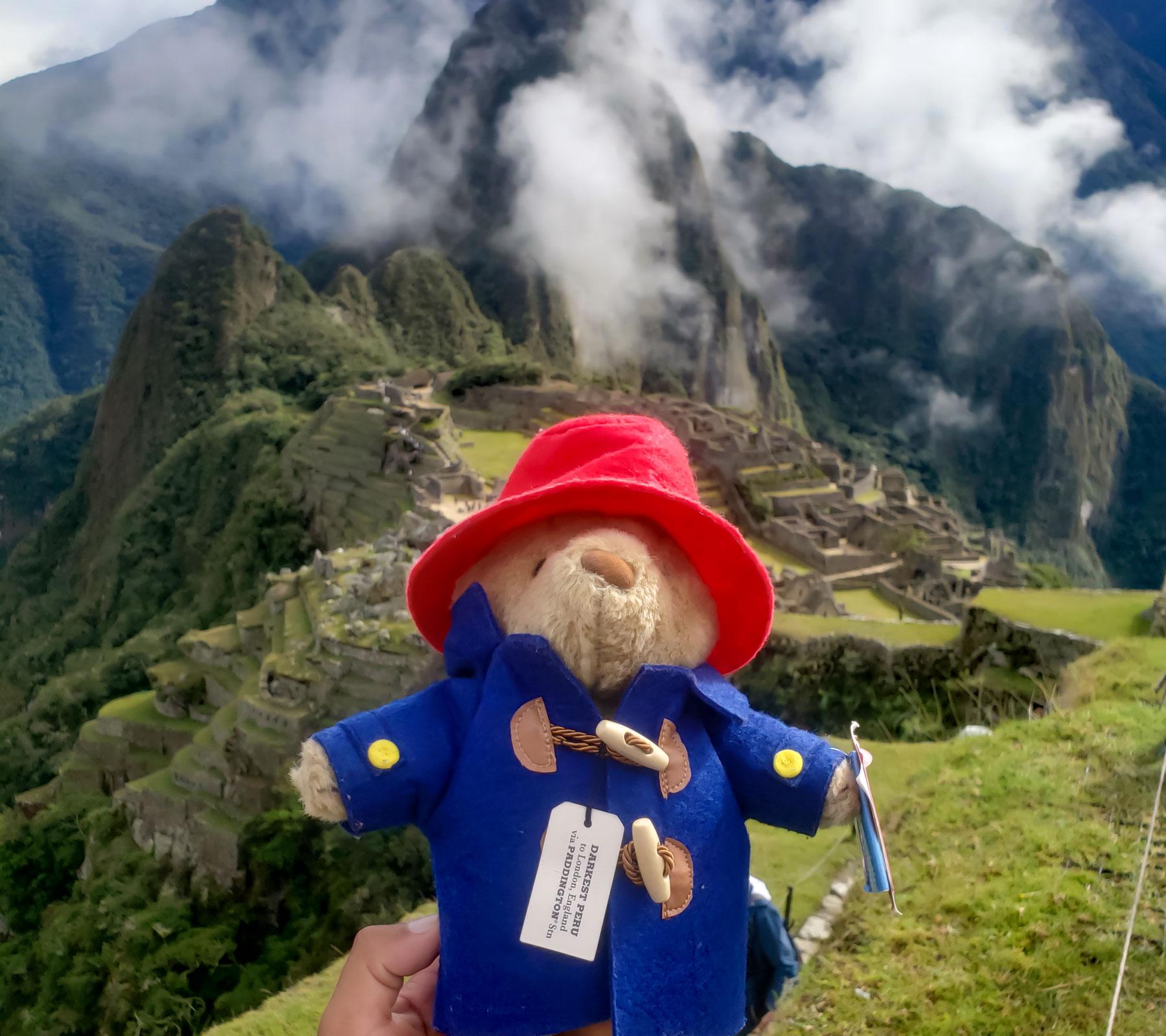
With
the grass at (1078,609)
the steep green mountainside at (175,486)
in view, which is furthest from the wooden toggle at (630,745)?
the steep green mountainside at (175,486)

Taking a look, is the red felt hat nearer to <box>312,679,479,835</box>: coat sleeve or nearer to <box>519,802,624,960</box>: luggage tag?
<box>312,679,479,835</box>: coat sleeve

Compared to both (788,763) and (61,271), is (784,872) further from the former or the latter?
(61,271)

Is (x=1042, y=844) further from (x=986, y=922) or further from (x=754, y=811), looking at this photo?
(x=754, y=811)

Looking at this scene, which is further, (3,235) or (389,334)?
(3,235)

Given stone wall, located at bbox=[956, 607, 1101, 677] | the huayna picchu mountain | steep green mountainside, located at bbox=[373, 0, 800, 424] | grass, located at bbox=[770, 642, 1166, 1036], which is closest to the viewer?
grass, located at bbox=[770, 642, 1166, 1036]

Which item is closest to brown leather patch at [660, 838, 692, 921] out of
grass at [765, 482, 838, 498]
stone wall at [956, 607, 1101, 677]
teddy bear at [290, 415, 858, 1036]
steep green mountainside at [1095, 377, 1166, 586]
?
teddy bear at [290, 415, 858, 1036]

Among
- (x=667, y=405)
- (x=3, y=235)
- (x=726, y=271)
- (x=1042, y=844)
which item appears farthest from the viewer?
(x=726, y=271)

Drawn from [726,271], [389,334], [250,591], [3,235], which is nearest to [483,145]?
[726,271]
